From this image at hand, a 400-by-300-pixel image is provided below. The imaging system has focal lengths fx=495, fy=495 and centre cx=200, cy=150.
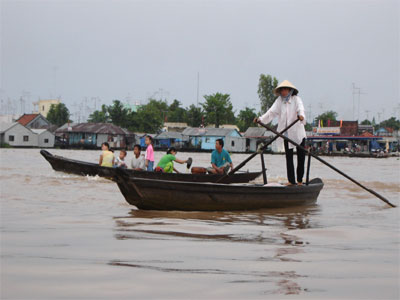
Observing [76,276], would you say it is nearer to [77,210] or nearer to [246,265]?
[246,265]

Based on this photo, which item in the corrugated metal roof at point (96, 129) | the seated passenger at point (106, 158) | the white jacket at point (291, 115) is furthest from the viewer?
the corrugated metal roof at point (96, 129)

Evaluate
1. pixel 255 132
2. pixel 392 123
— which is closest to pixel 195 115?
pixel 255 132

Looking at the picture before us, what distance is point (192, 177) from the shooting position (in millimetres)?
9766

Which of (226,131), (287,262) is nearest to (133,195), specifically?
(287,262)

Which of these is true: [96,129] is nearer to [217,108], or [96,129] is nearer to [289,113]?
[217,108]

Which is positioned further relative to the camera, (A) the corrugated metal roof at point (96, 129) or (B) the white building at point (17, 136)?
(A) the corrugated metal roof at point (96, 129)

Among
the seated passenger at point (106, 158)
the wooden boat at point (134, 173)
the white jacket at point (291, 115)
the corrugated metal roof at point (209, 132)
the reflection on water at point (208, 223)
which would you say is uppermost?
the corrugated metal roof at point (209, 132)

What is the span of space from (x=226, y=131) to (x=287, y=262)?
160ft

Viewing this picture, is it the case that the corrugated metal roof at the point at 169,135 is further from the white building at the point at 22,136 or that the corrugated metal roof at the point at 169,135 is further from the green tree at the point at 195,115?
the white building at the point at 22,136

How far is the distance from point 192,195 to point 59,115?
2570 inches

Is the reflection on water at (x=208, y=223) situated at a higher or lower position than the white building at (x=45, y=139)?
lower

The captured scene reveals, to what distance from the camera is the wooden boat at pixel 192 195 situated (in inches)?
232

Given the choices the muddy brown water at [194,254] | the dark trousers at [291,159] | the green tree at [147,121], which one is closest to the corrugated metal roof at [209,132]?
the green tree at [147,121]

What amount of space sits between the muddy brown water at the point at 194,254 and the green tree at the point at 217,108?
5035cm
